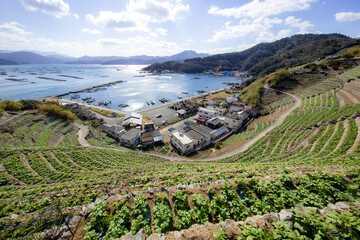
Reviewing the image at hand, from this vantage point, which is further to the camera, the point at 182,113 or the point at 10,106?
the point at 182,113

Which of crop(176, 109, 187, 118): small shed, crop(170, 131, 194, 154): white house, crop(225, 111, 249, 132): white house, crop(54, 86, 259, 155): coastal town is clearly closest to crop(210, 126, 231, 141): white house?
crop(54, 86, 259, 155): coastal town

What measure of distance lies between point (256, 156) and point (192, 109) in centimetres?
4259

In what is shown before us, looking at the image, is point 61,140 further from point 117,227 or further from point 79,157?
point 117,227

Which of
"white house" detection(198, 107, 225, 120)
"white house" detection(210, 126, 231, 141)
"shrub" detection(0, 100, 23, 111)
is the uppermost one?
"shrub" detection(0, 100, 23, 111)

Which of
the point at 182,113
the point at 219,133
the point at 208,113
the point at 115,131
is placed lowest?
the point at 115,131

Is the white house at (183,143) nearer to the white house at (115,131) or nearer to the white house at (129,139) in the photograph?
the white house at (129,139)

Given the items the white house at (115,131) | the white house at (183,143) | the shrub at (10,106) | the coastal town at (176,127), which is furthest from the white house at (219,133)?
the shrub at (10,106)

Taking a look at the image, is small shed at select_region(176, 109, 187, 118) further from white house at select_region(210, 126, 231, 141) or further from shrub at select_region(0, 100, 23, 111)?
shrub at select_region(0, 100, 23, 111)

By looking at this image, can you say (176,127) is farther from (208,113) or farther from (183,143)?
(183,143)

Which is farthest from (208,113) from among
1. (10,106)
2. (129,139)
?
(10,106)

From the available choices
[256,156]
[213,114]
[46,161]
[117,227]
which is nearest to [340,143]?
[256,156]

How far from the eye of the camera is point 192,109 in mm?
62438

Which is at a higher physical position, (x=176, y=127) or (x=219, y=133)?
(x=219, y=133)

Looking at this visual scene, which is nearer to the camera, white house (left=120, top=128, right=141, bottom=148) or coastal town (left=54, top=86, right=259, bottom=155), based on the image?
coastal town (left=54, top=86, right=259, bottom=155)
